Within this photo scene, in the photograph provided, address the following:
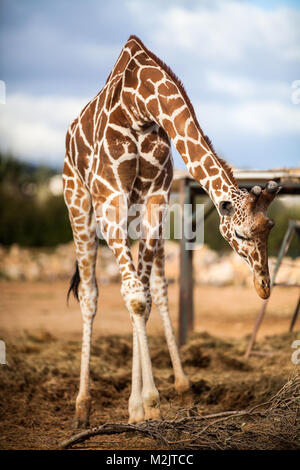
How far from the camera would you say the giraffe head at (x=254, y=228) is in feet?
10.2

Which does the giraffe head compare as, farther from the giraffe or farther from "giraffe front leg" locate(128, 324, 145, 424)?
"giraffe front leg" locate(128, 324, 145, 424)

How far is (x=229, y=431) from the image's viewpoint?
335 centimetres

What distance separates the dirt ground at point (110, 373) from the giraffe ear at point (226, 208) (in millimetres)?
1285

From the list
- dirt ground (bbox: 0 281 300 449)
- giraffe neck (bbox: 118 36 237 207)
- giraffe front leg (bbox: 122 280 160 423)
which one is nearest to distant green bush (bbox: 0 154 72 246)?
dirt ground (bbox: 0 281 300 449)

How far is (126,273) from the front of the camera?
3.74m

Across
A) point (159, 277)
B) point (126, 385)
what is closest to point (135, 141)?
point (159, 277)

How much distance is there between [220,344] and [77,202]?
3.64 m

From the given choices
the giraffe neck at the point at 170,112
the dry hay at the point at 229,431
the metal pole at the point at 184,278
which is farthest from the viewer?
the metal pole at the point at 184,278

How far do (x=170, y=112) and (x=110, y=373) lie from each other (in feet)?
9.69

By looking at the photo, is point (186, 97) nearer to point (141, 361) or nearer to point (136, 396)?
point (141, 361)

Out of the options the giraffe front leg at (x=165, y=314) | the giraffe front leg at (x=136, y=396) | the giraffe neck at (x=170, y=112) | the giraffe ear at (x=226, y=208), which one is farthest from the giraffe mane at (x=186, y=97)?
the giraffe front leg at (x=165, y=314)

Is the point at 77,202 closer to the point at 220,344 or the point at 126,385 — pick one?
the point at 126,385

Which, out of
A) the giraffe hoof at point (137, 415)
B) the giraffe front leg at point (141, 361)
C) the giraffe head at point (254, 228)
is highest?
the giraffe head at point (254, 228)

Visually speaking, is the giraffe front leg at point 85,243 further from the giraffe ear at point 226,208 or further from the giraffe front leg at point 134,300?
the giraffe ear at point 226,208
